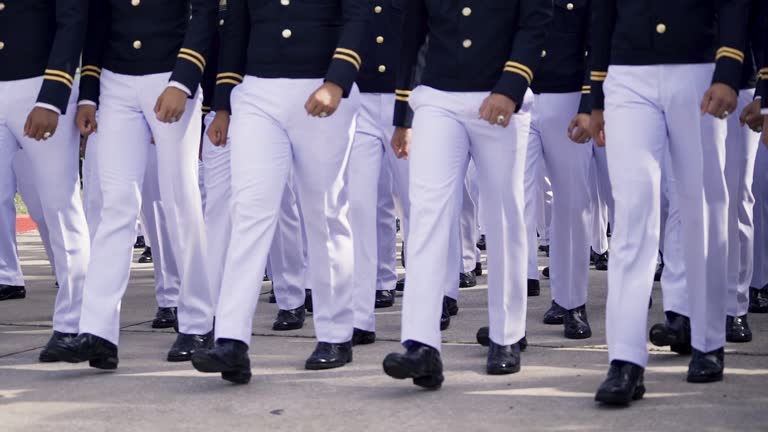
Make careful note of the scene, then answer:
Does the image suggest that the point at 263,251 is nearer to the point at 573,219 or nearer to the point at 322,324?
the point at 322,324

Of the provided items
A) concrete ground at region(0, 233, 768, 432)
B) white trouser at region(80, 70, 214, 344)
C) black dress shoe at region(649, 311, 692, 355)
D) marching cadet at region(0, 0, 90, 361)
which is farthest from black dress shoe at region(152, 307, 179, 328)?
black dress shoe at region(649, 311, 692, 355)

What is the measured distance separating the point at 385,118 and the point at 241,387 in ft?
6.11

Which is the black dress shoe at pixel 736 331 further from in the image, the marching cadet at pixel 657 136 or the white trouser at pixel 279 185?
the white trouser at pixel 279 185

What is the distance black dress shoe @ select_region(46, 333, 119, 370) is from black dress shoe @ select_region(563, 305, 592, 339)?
2.19 metres

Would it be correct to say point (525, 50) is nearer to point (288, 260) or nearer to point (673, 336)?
point (673, 336)

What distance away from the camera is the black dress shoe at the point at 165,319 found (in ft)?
23.9

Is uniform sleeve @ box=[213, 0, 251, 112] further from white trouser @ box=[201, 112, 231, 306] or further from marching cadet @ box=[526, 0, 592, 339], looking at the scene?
marching cadet @ box=[526, 0, 592, 339]

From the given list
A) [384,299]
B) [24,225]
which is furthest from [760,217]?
[24,225]

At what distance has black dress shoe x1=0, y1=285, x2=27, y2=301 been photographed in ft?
29.1

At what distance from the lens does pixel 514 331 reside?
5680 mm

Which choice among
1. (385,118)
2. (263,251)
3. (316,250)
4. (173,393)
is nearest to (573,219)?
(385,118)

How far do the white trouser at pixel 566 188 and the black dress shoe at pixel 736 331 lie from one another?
759 millimetres

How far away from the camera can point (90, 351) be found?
5691mm

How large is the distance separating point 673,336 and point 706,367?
2.25 ft
